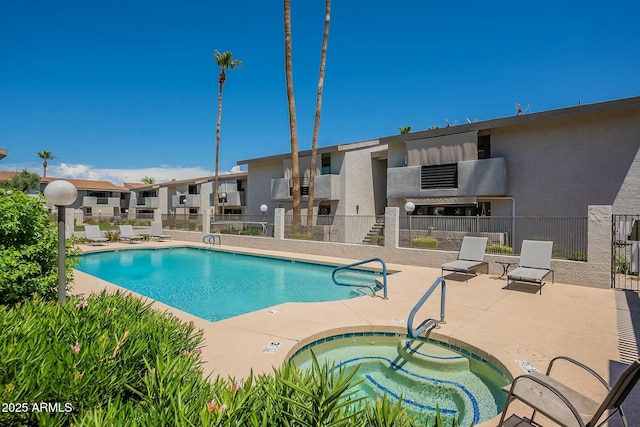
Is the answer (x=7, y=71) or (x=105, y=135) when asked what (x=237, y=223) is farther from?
(x=105, y=135)

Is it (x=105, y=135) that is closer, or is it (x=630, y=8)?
(x=630, y=8)

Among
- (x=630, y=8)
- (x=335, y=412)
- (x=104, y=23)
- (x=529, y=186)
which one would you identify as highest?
(x=104, y=23)

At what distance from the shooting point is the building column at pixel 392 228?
1448cm

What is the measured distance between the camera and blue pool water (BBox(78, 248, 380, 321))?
993cm

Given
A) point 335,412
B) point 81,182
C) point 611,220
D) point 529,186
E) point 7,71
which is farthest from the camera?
point 81,182

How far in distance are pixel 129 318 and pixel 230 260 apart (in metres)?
14.0

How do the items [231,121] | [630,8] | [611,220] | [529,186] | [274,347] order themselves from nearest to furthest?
[274,347]
[611,220]
[630,8]
[529,186]
[231,121]

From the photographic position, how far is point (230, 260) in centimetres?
1753

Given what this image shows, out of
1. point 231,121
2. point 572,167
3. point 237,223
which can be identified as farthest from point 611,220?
point 231,121

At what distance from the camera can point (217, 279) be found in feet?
Answer: 43.1

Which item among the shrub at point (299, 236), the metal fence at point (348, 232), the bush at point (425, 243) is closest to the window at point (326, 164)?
the metal fence at point (348, 232)

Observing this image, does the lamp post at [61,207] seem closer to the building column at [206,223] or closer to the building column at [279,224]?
the building column at [279,224]

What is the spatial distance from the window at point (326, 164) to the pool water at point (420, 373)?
20.4 metres

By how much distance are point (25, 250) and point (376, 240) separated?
12.7 m
